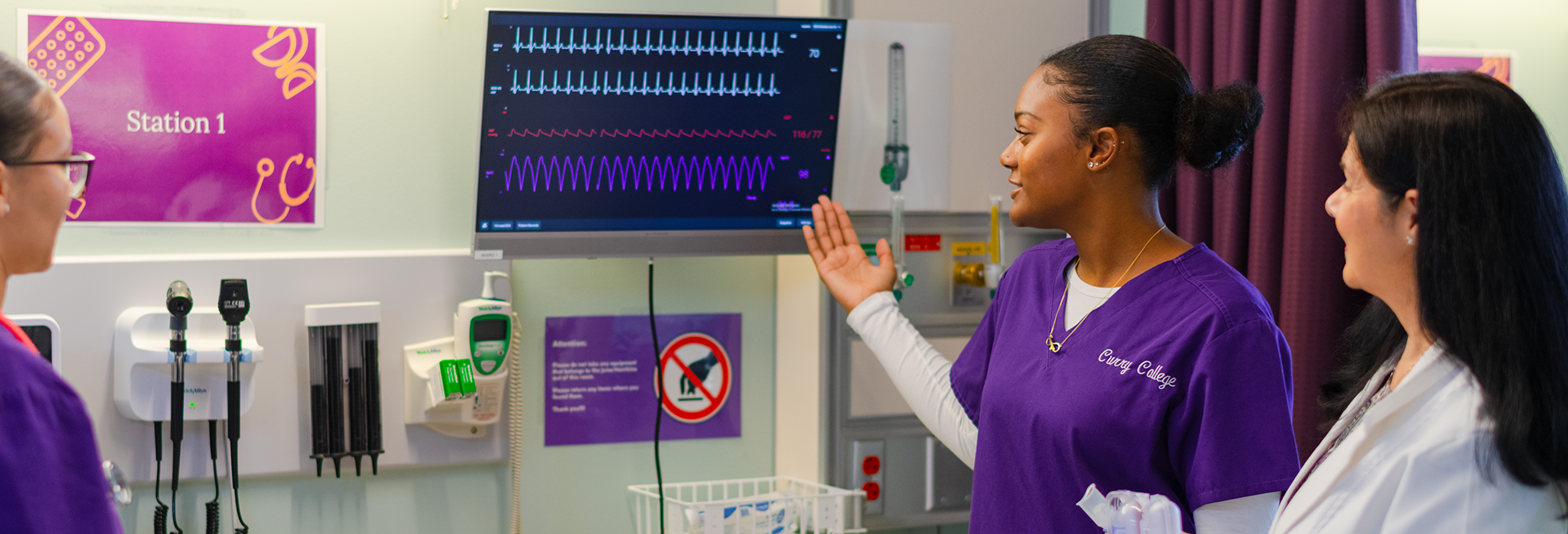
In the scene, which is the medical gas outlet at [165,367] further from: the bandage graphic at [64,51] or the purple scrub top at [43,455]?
the purple scrub top at [43,455]

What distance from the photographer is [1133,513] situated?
1.15 m

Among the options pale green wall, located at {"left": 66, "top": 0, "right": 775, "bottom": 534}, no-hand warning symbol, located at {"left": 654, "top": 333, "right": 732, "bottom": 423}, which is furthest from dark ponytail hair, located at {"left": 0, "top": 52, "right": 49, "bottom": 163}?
no-hand warning symbol, located at {"left": 654, "top": 333, "right": 732, "bottom": 423}

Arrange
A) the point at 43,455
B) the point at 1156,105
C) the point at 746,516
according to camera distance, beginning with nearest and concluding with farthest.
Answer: the point at 43,455
the point at 1156,105
the point at 746,516

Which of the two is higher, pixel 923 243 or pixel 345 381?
pixel 923 243

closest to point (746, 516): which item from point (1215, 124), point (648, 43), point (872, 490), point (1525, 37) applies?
point (872, 490)

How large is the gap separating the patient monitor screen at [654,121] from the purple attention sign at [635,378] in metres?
0.37

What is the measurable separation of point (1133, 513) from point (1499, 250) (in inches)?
17.3

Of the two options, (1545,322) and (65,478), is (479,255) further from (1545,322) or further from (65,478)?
(1545,322)

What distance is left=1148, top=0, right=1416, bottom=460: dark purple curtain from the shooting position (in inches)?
70.4

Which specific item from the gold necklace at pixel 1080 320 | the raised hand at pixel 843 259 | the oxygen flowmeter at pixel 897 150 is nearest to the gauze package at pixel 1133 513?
the gold necklace at pixel 1080 320

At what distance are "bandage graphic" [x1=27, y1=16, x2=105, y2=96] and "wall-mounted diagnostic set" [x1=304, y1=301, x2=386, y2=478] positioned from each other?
554 millimetres

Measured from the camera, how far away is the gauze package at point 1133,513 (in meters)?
1.14

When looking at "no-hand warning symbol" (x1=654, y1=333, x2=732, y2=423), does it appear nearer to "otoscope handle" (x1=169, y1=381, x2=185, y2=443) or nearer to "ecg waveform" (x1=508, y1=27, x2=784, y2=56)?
"ecg waveform" (x1=508, y1=27, x2=784, y2=56)

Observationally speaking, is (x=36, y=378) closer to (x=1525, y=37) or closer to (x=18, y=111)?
(x=18, y=111)
